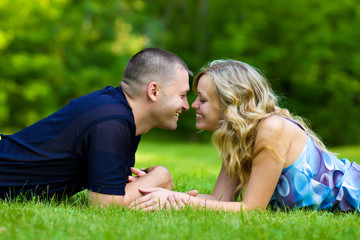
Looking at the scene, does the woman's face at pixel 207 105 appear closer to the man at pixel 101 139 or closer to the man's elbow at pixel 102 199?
the man at pixel 101 139

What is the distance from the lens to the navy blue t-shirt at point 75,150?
139 inches

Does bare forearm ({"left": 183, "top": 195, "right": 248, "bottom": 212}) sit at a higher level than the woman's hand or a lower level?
lower

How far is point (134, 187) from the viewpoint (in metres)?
3.80

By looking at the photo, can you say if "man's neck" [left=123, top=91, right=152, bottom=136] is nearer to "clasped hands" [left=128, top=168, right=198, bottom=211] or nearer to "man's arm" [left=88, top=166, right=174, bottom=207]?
"man's arm" [left=88, top=166, right=174, bottom=207]

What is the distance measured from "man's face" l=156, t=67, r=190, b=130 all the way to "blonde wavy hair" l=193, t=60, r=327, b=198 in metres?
0.23

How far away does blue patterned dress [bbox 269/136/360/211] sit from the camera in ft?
12.9

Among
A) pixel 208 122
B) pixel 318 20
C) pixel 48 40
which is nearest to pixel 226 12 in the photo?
pixel 318 20

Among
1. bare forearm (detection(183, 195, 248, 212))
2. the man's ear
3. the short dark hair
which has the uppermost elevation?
the short dark hair

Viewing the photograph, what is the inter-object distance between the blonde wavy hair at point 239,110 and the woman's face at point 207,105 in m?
0.05

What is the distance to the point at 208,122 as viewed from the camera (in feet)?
13.8

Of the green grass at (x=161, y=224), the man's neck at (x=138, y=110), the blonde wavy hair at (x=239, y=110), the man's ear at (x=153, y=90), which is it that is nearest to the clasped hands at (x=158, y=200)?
the green grass at (x=161, y=224)

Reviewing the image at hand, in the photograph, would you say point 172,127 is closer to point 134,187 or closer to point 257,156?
point 134,187

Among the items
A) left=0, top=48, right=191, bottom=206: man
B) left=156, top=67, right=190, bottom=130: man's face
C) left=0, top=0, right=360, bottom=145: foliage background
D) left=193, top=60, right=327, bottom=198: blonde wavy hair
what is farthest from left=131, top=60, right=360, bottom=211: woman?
left=0, top=0, right=360, bottom=145: foliage background

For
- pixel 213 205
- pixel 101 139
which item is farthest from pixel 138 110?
pixel 213 205
